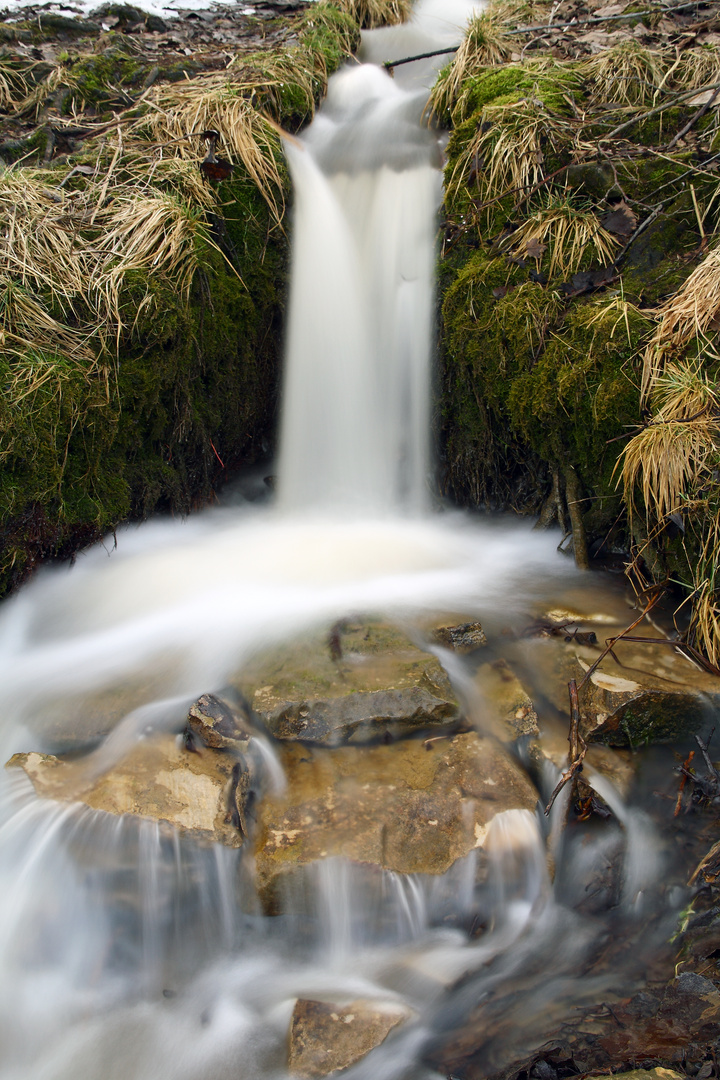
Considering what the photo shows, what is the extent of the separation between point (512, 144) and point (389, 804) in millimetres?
3734

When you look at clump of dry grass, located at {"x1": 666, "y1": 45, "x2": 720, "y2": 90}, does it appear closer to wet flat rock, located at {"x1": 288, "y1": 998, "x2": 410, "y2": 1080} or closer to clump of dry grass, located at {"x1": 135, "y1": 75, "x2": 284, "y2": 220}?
clump of dry grass, located at {"x1": 135, "y1": 75, "x2": 284, "y2": 220}

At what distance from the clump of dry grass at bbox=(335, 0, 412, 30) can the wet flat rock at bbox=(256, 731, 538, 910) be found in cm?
710

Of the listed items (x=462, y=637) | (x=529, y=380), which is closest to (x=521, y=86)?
(x=529, y=380)

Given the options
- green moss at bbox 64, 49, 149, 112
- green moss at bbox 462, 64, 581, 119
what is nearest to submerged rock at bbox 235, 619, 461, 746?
green moss at bbox 462, 64, 581, 119

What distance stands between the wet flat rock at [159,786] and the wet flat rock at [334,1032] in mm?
A: 551

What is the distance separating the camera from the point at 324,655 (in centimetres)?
291

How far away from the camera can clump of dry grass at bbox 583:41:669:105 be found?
4.31 m

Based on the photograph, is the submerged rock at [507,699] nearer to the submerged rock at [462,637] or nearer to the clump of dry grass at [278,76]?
the submerged rock at [462,637]

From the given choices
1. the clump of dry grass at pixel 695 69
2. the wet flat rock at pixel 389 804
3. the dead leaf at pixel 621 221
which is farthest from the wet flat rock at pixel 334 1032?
the clump of dry grass at pixel 695 69

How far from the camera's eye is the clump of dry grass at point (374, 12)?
6622 mm

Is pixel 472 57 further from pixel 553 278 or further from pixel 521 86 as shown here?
pixel 553 278

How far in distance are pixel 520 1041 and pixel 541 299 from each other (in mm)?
3292

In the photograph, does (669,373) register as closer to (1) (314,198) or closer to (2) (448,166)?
(2) (448,166)

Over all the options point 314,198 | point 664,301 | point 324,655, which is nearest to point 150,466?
point 324,655
